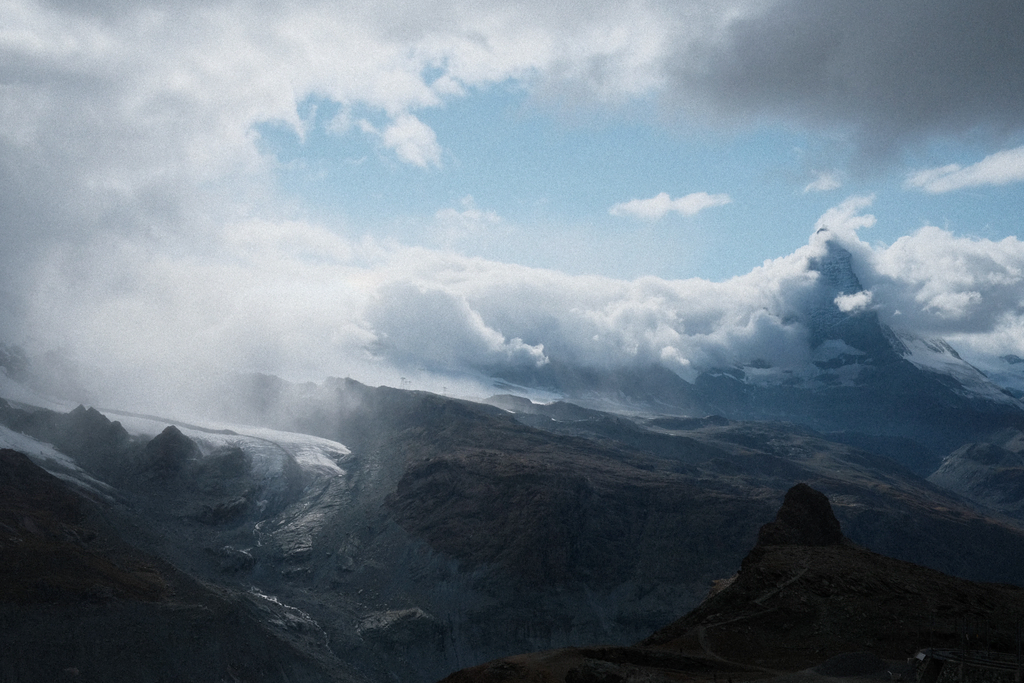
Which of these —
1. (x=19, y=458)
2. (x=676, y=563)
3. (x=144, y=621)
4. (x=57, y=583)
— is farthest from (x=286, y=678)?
(x=676, y=563)

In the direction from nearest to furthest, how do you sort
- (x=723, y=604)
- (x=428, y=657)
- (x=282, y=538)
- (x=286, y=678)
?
(x=723, y=604), (x=286, y=678), (x=428, y=657), (x=282, y=538)

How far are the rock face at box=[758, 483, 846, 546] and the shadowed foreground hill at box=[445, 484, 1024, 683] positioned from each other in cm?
827

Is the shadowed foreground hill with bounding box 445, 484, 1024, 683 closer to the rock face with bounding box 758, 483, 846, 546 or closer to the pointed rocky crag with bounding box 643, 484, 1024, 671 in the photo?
the pointed rocky crag with bounding box 643, 484, 1024, 671

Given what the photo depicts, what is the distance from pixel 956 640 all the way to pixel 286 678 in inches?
3601

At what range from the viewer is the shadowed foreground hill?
59.1 metres

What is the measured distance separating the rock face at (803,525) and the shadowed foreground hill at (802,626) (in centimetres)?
827

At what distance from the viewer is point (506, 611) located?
162500mm

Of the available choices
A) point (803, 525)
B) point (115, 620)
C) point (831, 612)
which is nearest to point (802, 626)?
point (831, 612)

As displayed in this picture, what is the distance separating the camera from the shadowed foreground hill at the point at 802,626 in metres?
59.1

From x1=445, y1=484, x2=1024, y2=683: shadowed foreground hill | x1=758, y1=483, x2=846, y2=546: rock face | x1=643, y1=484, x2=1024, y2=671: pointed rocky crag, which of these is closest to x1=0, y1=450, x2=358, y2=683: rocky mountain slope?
x1=445, y1=484, x2=1024, y2=683: shadowed foreground hill

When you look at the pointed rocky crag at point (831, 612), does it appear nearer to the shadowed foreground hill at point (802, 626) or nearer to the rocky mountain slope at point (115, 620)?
the shadowed foreground hill at point (802, 626)

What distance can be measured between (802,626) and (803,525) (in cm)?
2763

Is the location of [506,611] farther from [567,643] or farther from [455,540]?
[455,540]

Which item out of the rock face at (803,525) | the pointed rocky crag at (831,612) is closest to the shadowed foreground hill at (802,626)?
the pointed rocky crag at (831,612)
